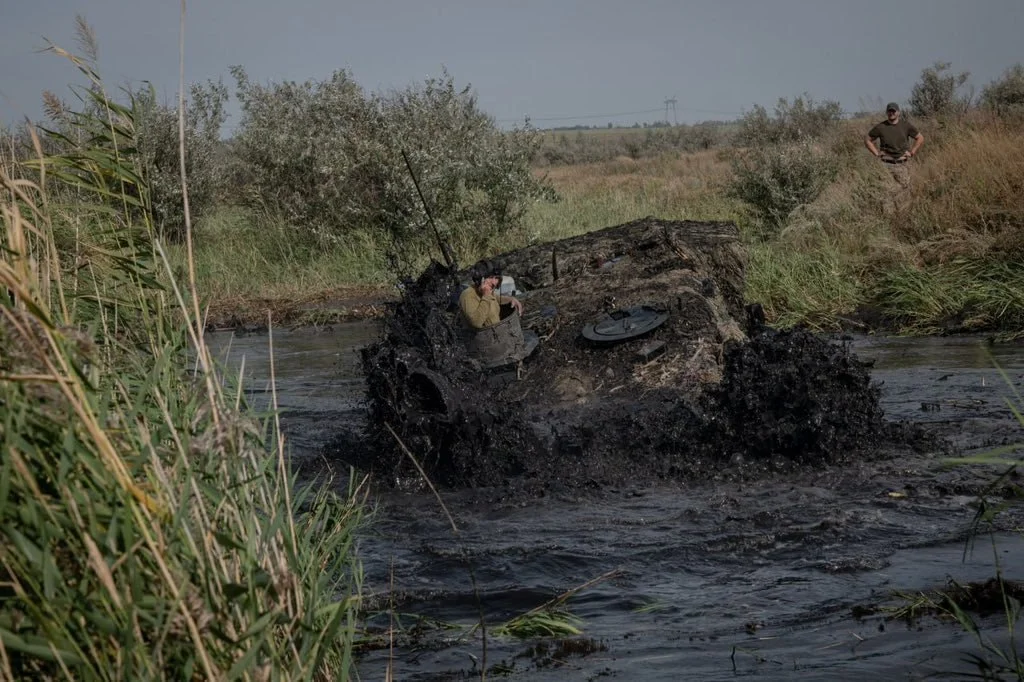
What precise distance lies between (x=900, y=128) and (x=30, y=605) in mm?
20884

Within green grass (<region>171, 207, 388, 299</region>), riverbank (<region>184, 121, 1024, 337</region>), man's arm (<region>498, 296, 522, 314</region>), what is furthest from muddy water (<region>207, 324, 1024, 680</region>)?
green grass (<region>171, 207, 388, 299</region>)

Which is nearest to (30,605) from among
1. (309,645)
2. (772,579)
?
(309,645)

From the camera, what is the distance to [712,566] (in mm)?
7039

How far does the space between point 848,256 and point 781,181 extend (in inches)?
278

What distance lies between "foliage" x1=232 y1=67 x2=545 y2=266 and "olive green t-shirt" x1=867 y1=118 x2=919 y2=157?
693 cm

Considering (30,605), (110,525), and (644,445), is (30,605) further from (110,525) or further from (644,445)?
(644,445)

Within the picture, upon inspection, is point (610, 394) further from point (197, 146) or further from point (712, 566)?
point (197, 146)

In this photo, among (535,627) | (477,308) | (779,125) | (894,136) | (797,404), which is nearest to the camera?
(535,627)

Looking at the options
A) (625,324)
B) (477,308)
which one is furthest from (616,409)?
(477,308)

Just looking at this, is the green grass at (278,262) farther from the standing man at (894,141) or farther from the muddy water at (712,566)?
the muddy water at (712,566)

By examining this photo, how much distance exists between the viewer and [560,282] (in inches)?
516

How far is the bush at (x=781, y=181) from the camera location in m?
25.0

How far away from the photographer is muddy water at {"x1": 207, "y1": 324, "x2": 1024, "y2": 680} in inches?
213

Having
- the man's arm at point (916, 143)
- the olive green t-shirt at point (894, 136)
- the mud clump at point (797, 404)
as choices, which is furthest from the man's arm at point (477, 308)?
the man's arm at point (916, 143)
